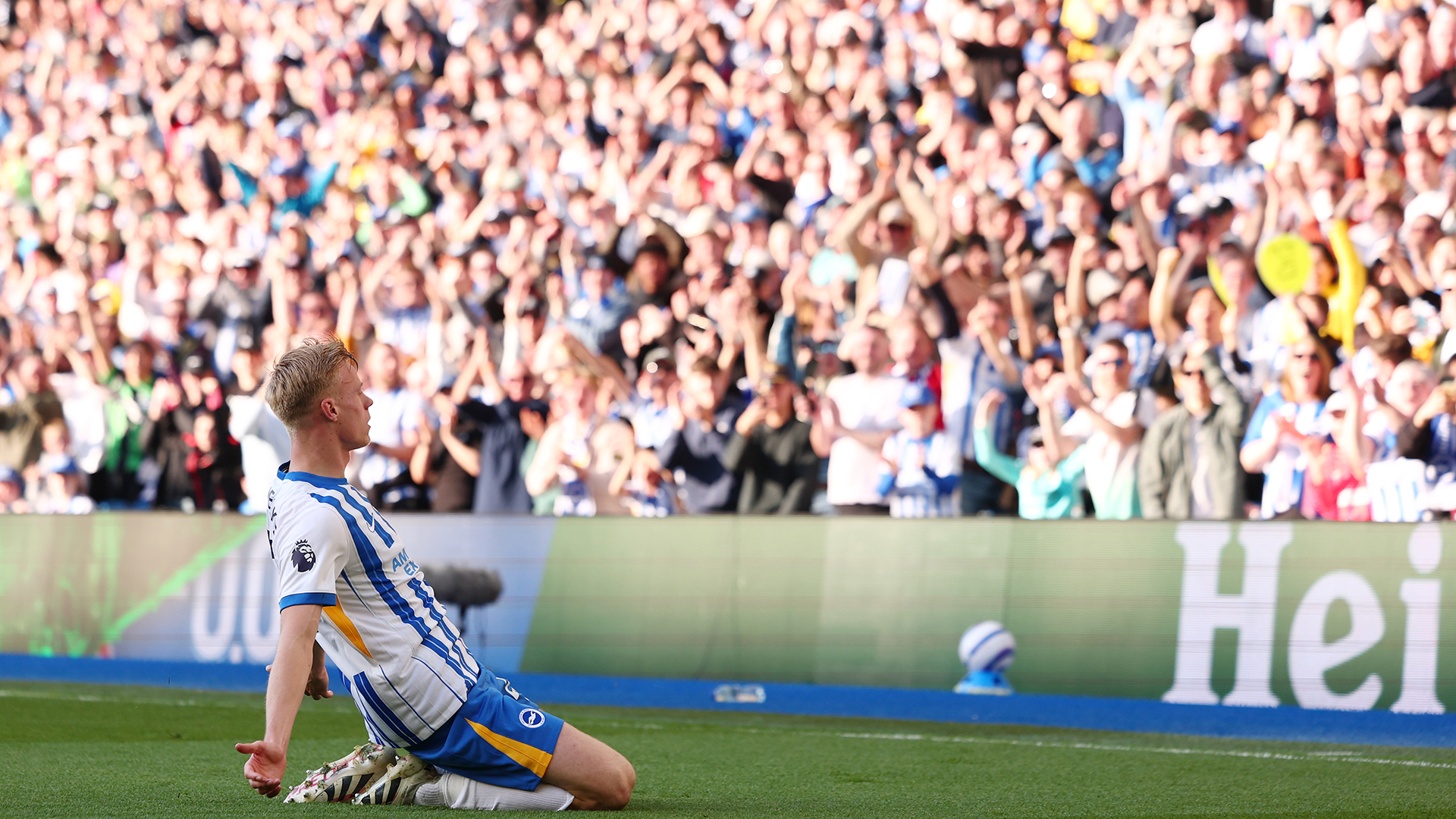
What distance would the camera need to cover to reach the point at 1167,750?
8.02 meters

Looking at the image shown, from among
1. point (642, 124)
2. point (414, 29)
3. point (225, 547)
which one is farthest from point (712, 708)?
point (414, 29)

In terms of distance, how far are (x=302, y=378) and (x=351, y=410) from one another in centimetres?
18

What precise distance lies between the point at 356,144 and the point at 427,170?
1.33 m

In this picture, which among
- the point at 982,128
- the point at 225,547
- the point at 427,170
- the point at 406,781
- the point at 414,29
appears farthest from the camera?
the point at 414,29

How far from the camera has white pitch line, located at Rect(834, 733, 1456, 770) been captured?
7.46 metres

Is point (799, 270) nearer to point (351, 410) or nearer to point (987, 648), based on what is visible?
point (987, 648)

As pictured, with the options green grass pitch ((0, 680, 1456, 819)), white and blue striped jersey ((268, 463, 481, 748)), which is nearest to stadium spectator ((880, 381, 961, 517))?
green grass pitch ((0, 680, 1456, 819))

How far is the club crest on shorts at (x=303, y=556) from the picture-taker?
470 cm

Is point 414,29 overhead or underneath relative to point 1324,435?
overhead

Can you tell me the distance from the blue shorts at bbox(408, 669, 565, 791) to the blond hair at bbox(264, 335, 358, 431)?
98 cm

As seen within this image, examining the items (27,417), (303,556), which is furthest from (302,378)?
(27,417)

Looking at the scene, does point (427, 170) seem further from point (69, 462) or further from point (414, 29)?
point (69, 462)

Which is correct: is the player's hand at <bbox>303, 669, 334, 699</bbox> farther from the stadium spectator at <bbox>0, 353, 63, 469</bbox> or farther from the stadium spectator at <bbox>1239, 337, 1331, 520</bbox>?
the stadium spectator at <bbox>0, 353, 63, 469</bbox>

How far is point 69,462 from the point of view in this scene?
13734 mm
